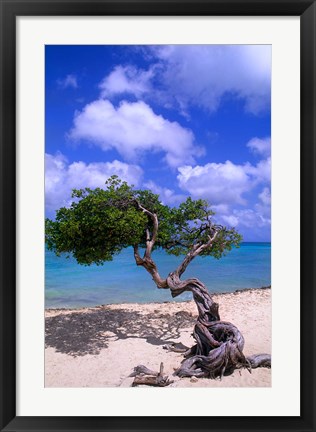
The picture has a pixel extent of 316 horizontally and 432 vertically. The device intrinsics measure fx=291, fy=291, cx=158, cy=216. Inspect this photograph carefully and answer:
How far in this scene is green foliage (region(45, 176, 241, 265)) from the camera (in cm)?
276

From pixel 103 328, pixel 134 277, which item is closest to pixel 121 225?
pixel 103 328

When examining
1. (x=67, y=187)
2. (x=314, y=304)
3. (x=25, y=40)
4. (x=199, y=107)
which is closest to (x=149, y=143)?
(x=199, y=107)

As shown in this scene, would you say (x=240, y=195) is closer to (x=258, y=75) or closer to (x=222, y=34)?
(x=258, y=75)

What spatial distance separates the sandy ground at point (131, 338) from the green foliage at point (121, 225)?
64 cm

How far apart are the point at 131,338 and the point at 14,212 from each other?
1946 millimetres

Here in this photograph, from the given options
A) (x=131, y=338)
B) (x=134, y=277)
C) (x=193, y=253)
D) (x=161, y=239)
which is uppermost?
(x=161, y=239)

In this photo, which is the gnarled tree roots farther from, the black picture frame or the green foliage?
the green foliage

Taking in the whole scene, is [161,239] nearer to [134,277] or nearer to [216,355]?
[216,355]

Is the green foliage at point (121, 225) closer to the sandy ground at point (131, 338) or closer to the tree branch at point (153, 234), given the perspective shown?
the tree branch at point (153, 234)

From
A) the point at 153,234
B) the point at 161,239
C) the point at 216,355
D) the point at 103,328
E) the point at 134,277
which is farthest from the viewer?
the point at 134,277

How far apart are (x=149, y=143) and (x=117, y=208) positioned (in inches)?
28.3

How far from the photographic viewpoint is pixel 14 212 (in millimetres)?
1968

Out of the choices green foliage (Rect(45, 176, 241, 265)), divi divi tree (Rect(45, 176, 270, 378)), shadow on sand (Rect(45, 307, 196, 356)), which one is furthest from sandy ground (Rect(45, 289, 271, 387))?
green foliage (Rect(45, 176, 241, 265))

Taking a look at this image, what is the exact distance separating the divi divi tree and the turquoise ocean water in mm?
189
